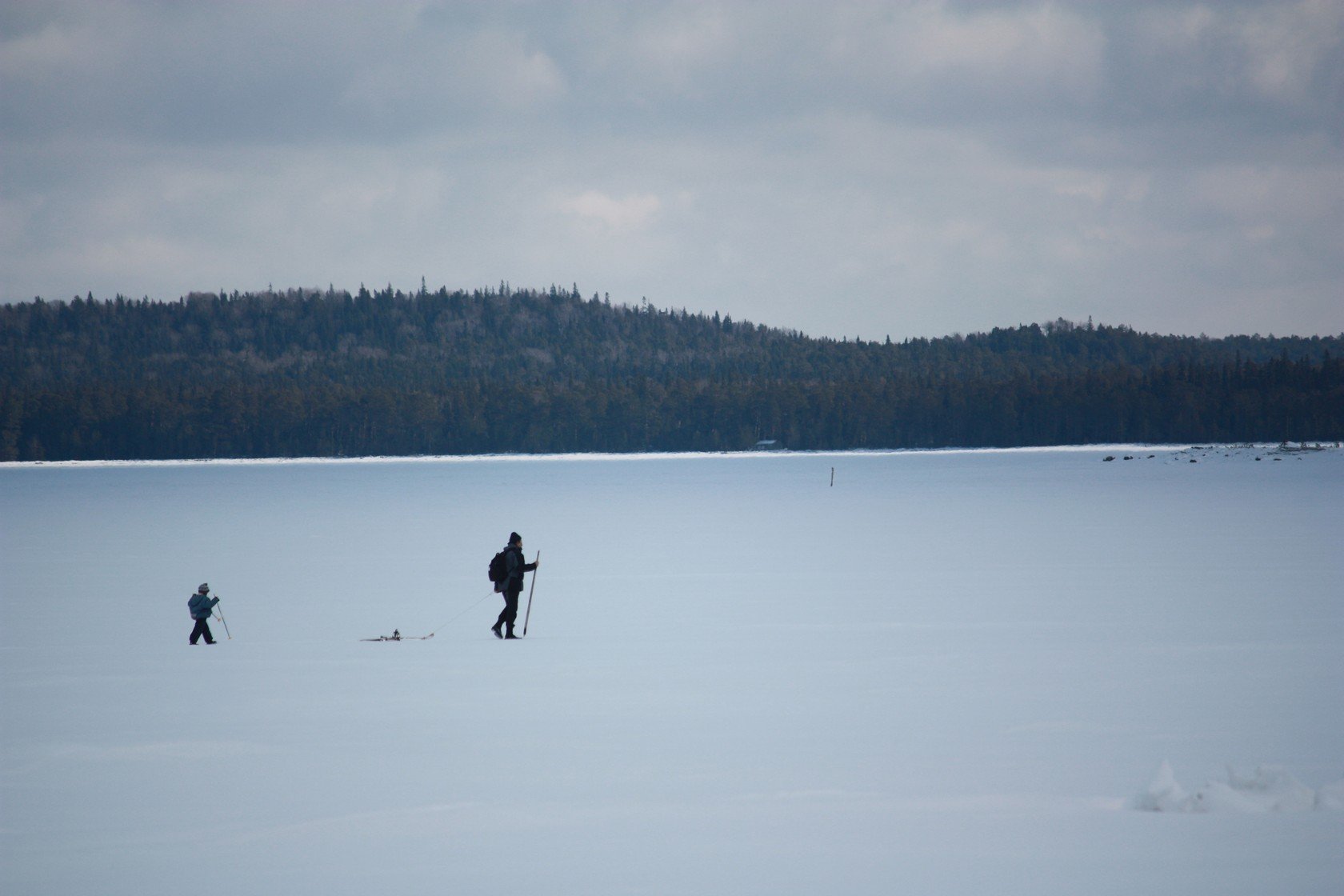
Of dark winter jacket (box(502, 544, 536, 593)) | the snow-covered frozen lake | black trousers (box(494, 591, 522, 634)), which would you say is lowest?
the snow-covered frozen lake

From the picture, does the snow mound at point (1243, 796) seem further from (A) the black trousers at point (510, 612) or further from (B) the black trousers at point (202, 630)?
(B) the black trousers at point (202, 630)

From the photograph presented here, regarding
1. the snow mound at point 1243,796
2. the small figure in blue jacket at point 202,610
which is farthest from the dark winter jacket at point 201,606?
the snow mound at point 1243,796

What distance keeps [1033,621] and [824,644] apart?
12.5 ft

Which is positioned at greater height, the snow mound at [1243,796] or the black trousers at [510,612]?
the black trousers at [510,612]

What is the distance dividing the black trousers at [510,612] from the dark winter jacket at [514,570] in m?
0.08

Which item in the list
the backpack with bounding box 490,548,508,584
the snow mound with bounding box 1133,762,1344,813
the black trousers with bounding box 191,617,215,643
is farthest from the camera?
the backpack with bounding box 490,548,508,584

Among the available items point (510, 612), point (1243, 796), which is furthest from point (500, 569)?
point (1243, 796)

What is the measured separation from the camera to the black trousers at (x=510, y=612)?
19.7 meters

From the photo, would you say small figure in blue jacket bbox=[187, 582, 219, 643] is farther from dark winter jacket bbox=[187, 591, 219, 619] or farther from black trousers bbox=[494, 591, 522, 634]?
black trousers bbox=[494, 591, 522, 634]

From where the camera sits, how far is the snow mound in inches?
411

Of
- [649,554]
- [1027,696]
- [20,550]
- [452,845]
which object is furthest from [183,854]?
[20,550]

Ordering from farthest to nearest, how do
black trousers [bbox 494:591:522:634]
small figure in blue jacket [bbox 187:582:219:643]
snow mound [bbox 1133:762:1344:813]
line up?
black trousers [bbox 494:591:522:634] < small figure in blue jacket [bbox 187:582:219:643] < snow mound [bbox 1133:762:1344:813]

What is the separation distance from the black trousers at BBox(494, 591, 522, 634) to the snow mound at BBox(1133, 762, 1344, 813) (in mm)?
10624

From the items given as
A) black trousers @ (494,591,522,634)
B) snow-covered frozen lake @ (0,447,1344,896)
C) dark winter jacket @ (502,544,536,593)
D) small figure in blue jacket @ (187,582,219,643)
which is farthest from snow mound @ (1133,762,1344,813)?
small figure in blue jacket @ (187,582,219,643)
